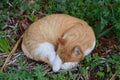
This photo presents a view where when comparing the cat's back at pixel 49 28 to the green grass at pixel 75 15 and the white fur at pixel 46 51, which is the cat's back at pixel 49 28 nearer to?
the white fur at pixel 46 51

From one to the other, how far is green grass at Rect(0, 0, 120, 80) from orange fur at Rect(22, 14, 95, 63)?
0.16 meters

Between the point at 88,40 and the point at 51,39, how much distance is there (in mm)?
371

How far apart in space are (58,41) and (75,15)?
0.60m

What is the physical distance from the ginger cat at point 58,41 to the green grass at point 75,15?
12 centimetres

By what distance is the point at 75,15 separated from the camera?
431 cm

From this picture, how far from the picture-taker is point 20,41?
4160 millimetres

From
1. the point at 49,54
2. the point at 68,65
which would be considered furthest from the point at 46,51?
the point at 68,65

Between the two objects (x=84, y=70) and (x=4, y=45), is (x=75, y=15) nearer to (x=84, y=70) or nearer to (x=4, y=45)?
(x=84, y=70)

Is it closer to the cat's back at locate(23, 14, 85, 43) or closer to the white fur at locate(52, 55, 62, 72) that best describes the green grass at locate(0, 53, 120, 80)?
the white fur at locate(52, 55, 62, 72)

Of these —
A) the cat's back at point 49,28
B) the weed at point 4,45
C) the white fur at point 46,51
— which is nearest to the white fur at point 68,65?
the white fur at point 46,51

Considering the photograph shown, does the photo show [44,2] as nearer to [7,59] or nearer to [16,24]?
[16,24]

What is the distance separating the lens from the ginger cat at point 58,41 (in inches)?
148

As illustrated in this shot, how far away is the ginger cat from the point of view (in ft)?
12.3

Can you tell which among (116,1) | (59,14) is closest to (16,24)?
(59,14)
